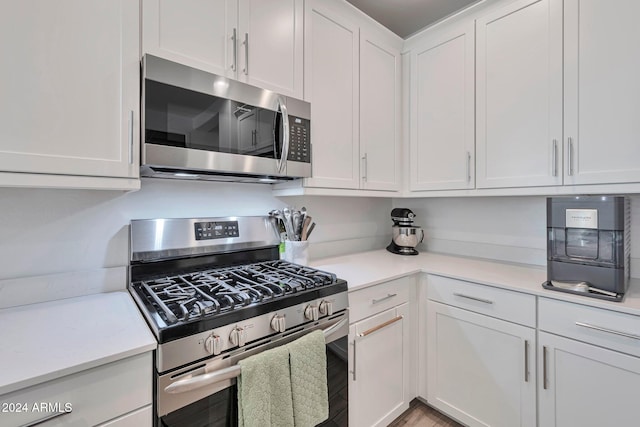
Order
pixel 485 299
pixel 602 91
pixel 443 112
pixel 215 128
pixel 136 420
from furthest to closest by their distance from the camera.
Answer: pixel 443 112 → pixel 485 299 → pixel 602 91 → pixel 215 128 → pixel 136 420

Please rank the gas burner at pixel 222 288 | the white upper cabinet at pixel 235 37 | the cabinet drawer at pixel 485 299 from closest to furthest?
the gas burner at pixel 222 288, the white upper cabinet at pixel 235 37, the cabinet drawer at pixel 485 299

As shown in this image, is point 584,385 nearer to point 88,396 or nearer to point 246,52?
point 88,396

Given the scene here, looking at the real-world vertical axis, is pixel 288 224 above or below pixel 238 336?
above

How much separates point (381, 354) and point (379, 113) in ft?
5.06

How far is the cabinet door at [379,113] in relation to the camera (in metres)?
1.88

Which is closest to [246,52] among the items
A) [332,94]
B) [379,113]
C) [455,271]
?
[332,94]

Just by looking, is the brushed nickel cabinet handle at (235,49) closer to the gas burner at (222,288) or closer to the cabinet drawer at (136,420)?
the gas burner at (222,288)

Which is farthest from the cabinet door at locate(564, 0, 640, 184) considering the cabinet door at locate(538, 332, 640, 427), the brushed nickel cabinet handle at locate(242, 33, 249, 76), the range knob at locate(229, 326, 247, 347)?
the range knob at locate(229, 326, 247, 347)

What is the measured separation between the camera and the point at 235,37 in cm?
128

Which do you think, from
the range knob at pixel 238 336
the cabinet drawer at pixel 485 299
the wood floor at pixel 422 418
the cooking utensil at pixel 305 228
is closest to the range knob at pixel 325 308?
the range knob at pixel 238 336

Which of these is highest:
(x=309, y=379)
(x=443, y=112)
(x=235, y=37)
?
(x=235, y=37)

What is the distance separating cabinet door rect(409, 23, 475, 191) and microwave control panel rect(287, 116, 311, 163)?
95 centimetres

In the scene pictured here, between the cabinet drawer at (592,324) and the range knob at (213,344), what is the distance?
1399 millimetres

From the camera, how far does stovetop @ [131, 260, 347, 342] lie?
Answer: 854 millimetres
